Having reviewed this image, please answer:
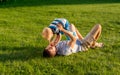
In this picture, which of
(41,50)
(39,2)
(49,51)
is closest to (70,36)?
(49,51)

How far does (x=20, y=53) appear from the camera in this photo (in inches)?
302

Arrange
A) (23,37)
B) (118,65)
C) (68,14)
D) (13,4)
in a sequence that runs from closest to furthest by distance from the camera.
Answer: (118,65) → (23,37) → (68,14) → (13,4)

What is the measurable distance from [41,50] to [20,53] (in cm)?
53

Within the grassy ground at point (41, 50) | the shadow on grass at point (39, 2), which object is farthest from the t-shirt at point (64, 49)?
the shadow on grass at point (39, 2)

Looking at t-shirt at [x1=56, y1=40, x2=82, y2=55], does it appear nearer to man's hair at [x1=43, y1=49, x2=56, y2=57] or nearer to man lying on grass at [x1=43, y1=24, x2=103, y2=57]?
man lying on grass at [x1=43, y1=24, x2=103, y2=57]

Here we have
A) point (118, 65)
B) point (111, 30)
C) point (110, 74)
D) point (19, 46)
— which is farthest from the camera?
point (111, 30)

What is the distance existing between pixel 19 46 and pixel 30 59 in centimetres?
110

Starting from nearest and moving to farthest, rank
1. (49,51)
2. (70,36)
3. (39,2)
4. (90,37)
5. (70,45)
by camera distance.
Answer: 1. (49,51)
2. (70,36)
3. (70,45)
4. (90,37)
5. (39,2)

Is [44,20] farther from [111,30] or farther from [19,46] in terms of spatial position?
[19,46]

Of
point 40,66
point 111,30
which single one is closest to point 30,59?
point 40,66

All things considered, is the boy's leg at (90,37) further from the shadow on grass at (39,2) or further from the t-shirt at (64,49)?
the shadow on grass at (39,2)

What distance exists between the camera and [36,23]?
11.6m

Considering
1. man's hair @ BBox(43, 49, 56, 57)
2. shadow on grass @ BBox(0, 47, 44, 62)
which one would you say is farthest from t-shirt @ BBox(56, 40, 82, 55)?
shadow on grass @ BBox(0, 47, 44, 62)

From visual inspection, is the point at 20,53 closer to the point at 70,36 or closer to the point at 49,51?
the point at 49,51
